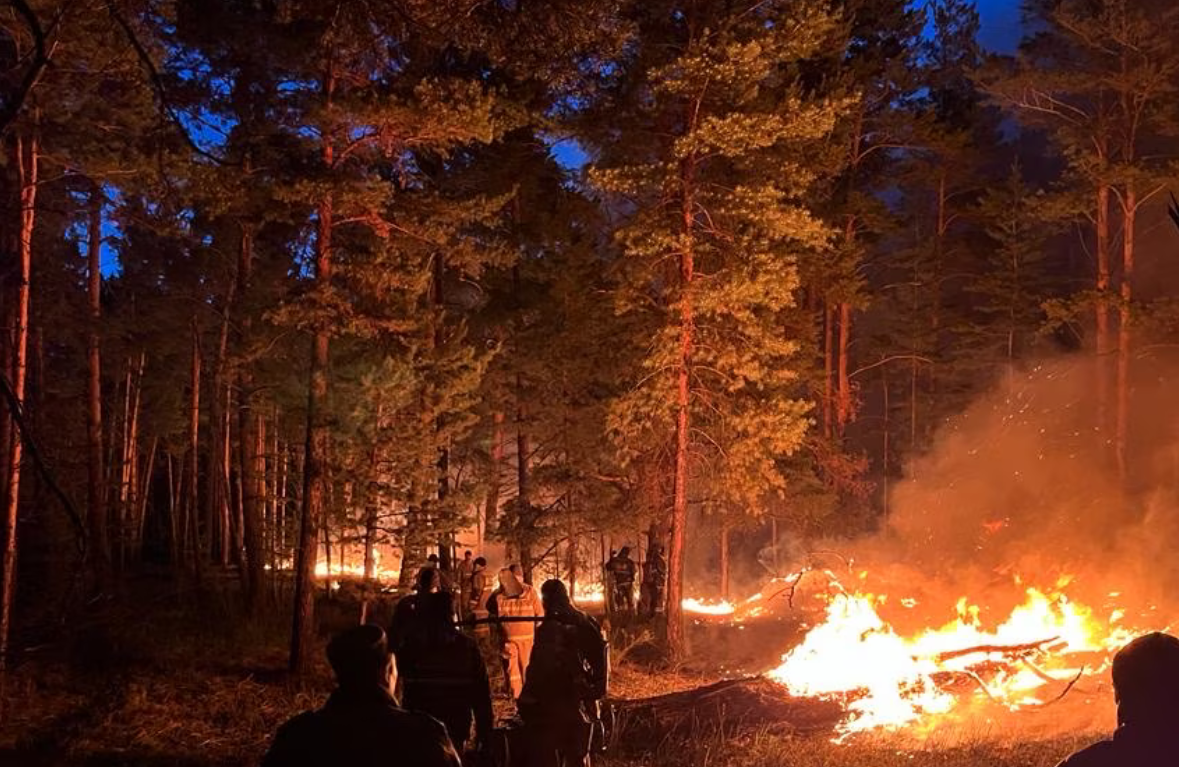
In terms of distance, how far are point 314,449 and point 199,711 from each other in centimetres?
391

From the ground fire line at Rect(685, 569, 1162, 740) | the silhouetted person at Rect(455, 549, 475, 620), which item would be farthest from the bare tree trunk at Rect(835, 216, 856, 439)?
the silhouetted person at Rect(455, 549, 475, 620)

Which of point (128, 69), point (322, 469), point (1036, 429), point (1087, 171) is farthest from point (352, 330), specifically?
point (1036, 429)

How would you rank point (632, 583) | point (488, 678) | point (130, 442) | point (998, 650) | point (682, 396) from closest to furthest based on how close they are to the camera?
point (488, 678) → point (998, 650) → point (682, 396) → point (632, 583) → point (130, 442)

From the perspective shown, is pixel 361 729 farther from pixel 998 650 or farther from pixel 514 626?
pixel 998 650

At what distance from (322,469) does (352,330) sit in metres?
2.17

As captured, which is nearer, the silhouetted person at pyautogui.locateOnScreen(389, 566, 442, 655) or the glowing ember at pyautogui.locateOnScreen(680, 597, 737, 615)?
the silhouetted person at pyautogui.locateOnScreen(389, 566, 442, 655)

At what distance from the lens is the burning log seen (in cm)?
1067

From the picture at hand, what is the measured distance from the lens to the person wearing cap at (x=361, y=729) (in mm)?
3268

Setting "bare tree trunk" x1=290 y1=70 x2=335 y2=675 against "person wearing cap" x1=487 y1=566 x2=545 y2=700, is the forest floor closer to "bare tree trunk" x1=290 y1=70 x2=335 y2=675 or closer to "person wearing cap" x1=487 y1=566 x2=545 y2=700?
"bare tree trunk" x1=290 y1=70 x2=335 y2=675

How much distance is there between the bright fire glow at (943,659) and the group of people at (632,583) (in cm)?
800

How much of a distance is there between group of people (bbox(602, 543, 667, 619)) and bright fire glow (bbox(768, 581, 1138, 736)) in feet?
26.2

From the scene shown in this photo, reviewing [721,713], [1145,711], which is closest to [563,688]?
[1145,711]

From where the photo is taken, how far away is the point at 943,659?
1277cm

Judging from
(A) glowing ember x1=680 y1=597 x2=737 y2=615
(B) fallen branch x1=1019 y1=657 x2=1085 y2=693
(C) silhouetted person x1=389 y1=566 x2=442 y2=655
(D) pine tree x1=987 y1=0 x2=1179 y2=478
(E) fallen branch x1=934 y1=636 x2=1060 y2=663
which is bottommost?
(A) glowing ember x1=680 y1=597 x2=737 y2=615
